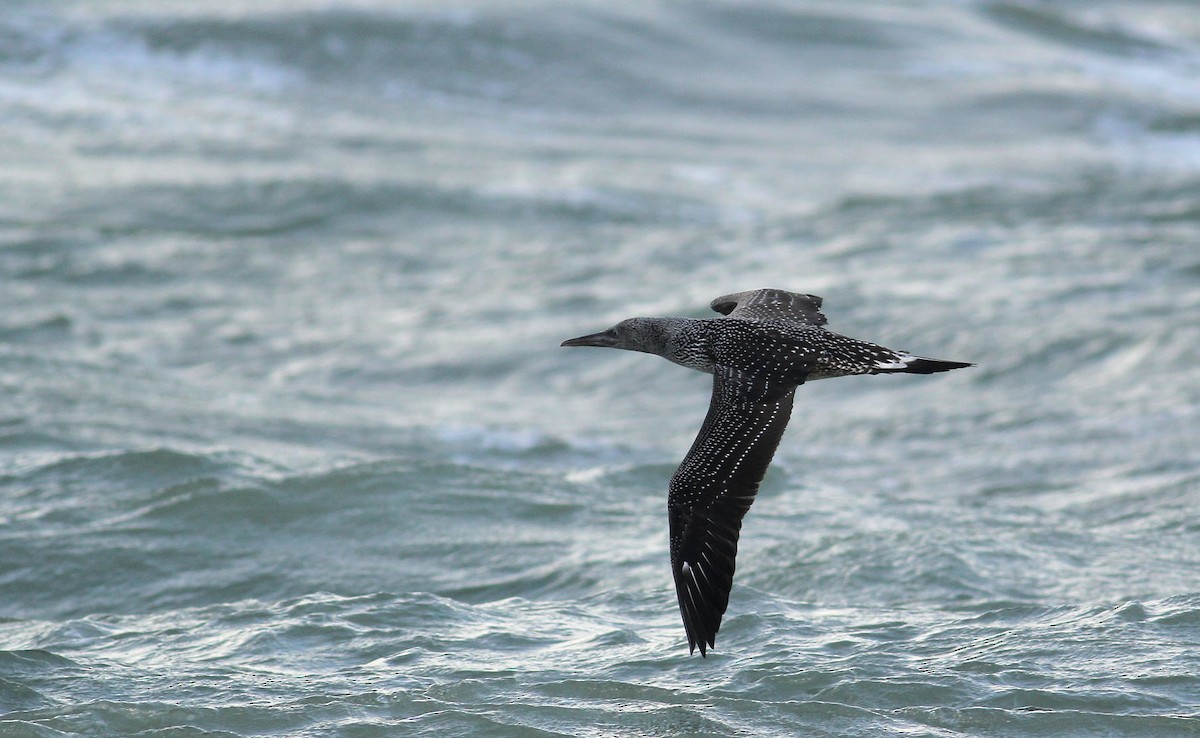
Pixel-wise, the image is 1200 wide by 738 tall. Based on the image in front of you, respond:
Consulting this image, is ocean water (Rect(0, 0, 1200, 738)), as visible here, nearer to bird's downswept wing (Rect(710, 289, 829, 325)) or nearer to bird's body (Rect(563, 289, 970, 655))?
bird's body (Rect(563, 289, 970, 655))

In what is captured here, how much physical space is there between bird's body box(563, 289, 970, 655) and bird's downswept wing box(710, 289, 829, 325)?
0.53 feet

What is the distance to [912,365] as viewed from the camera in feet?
17.8

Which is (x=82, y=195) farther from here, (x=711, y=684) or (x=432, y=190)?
(x=711, y=684)

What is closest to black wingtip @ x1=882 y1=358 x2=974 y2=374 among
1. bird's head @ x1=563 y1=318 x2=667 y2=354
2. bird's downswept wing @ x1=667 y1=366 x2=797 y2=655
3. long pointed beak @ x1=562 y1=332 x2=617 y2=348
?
bird's downswept wing @ x1=667 y1=366 x2=797 y2=655

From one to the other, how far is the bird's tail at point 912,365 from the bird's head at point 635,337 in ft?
3.26

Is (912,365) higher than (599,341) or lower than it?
higher

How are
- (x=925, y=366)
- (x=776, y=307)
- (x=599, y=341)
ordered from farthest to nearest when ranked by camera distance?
(x=776, y=307) → (x=599, y=341) → (x=925, y=366)

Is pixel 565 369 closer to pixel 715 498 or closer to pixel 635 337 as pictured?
pixel 635 337

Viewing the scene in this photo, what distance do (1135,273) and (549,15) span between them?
1070cm

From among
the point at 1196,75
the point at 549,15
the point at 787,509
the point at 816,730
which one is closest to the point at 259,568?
the point at 787,509

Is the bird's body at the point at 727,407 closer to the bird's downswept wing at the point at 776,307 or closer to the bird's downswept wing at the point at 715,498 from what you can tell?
the bird's downswept wing at the point at 715,498

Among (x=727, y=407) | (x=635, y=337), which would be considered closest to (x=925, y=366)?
(x=727, y=407)

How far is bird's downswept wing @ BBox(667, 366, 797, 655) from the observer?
207 inches

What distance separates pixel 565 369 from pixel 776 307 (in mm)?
5205
